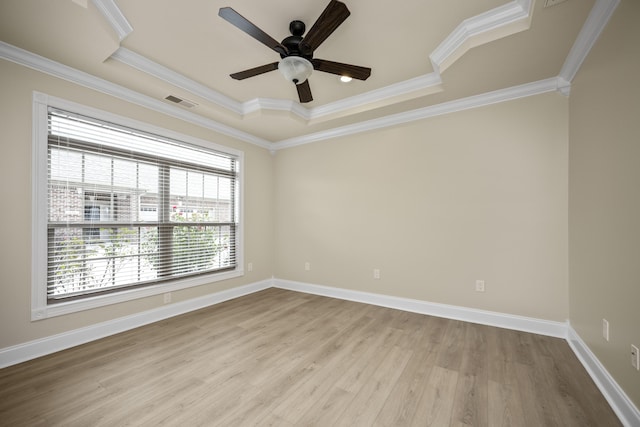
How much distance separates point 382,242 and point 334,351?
176 cm

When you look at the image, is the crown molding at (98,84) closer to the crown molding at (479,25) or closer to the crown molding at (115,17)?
the crown molding at (115,17)

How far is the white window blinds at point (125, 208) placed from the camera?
8.21 feet

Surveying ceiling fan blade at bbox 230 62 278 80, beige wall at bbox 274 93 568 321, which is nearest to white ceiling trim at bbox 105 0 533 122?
beige wall at bbox 274 93 568 321

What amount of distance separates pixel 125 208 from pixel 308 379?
2.68m

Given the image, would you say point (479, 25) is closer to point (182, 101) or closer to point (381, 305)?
point (182, 101)

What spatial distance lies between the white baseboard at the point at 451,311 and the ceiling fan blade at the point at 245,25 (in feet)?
10.6

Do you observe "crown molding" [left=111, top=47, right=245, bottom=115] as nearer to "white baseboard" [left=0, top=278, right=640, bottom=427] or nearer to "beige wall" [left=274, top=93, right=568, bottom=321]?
"beige wall" [left=274, top=93, right=568, bottom=321]

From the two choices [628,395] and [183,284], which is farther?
[183,284]

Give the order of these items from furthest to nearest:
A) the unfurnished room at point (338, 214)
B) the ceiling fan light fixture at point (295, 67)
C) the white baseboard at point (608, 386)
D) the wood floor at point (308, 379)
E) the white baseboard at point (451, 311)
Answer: the white baseboard at point (451, 311)
the ceiling fan light fixture at point (295, 67)
the unfurnished room at point (338, 214)
the wood floor at point (308, 379)
the white baseboard at point (608, 386)

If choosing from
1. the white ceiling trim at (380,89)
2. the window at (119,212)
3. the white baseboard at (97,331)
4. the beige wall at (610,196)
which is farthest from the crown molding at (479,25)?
the white baseboard at (97,331)

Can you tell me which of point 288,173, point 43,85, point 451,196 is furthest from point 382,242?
point 43,85

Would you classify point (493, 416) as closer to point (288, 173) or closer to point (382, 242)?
point (382, 242)

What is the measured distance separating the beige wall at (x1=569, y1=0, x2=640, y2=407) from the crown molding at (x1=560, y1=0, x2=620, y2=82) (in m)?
0.06

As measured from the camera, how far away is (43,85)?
239 centimetres
